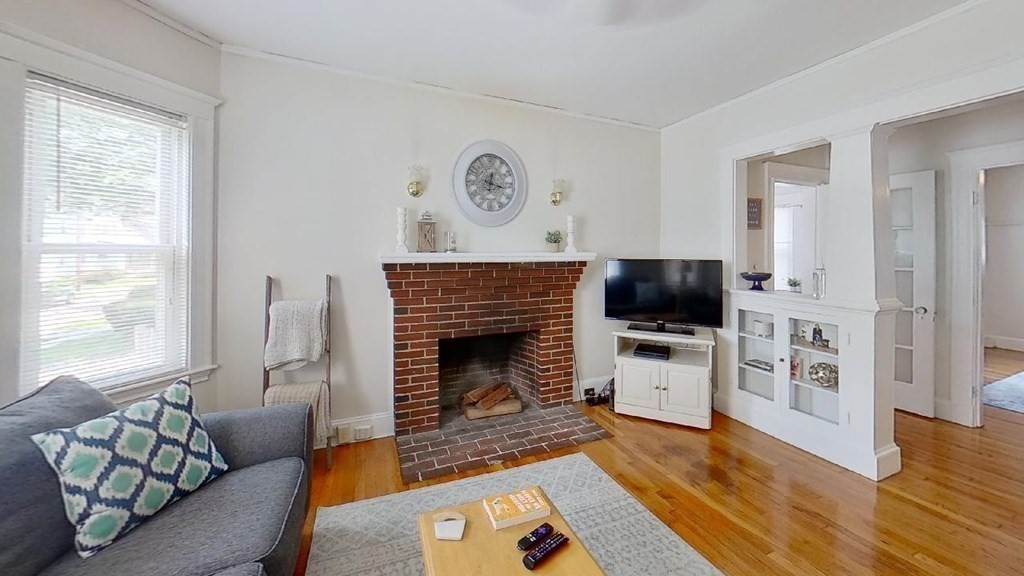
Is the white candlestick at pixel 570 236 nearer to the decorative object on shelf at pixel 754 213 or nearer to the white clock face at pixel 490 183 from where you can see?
the white clock face at pixel 490 183

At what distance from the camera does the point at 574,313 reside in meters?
3.73

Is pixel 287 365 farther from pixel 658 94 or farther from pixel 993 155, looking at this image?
pixel 993 155

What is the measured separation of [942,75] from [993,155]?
1.61 m

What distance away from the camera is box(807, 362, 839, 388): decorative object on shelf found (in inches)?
110

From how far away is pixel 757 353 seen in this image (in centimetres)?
335

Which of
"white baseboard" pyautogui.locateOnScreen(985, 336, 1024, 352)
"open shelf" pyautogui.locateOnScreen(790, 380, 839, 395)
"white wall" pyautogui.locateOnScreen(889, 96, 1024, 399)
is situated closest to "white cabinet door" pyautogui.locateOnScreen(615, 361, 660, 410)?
"open shelf" pyautogui.locateOnScreen(790, 380, 839, 395)

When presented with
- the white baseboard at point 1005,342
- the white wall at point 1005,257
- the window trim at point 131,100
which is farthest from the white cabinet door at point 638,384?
the white baseboard at point 1005,342

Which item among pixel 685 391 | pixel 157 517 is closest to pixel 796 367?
pixel 685 391

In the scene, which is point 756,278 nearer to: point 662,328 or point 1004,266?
point 662,328

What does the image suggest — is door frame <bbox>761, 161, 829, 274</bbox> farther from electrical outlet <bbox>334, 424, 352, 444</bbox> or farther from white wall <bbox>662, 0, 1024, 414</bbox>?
electrical outlet <bbox>334, 424, 352, 444</bbox>

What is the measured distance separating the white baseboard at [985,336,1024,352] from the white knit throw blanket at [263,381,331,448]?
8.36m

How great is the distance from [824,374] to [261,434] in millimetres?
3487

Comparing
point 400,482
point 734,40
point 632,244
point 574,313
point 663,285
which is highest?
point 734,40

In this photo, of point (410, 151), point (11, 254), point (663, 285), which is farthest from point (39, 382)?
point (663, 285)
